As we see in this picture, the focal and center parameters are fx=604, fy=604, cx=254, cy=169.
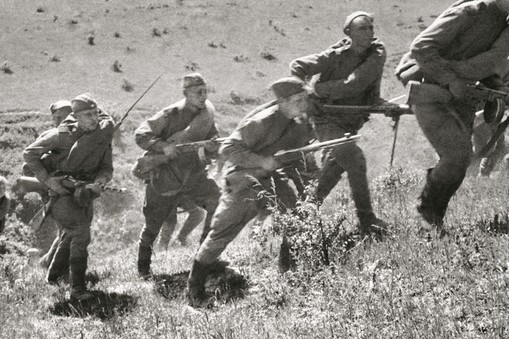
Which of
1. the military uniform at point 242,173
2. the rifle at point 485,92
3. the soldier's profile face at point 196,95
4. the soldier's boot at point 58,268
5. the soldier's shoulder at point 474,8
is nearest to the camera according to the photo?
the soldier's shoulder at point 474,8

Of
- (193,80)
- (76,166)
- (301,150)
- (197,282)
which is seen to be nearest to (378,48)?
(301,150)

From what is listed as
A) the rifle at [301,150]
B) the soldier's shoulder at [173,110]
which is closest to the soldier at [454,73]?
the rifle at [301,150]

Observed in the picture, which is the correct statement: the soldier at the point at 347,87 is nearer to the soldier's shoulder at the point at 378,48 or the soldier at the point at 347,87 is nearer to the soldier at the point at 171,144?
the soldier's shoulder at the point at 378,48

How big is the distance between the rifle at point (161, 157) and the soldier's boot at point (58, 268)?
1.33 metres

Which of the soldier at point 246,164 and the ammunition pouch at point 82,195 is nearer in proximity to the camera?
the soldier at point 246,164

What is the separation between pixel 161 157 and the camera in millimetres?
7535

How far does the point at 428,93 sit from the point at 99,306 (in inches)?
151

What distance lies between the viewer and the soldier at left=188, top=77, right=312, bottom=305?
5.72 m

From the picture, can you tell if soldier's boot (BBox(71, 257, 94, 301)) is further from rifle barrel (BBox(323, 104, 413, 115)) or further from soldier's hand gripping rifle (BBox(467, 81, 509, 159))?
soldier's hand gripping rifle (BBox(467, 81, 509, 159))

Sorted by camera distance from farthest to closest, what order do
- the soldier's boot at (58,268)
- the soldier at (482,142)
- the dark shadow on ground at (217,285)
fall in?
the soldier at (482,142)
the soldier's boot at (58,268)
the dark shadow on ground at (217,285)

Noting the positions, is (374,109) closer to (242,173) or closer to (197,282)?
(242,173)

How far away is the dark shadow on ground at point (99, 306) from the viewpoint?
582cm

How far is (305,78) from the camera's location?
677cm

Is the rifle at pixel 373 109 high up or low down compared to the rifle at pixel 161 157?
up
